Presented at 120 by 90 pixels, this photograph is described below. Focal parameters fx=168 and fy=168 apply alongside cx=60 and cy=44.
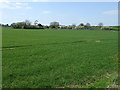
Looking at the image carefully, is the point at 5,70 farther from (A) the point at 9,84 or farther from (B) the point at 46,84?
(B) the point at 46,84

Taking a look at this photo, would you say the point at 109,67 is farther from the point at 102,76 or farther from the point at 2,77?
the point at 2,77

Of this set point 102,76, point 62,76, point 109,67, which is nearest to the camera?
point 62,76

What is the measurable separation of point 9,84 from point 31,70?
2.47 m

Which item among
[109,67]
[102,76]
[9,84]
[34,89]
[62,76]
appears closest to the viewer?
[34,89]

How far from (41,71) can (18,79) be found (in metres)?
1.79

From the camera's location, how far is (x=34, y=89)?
6801mm

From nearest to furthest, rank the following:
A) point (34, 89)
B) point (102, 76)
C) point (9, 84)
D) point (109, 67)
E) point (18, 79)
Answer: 1. point (34, 89)
2. point (9, 84)
3. point (18, 79)
4. point (102, 76)
5. point (109, 67)

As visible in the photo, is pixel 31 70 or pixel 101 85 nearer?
pixel 101 85

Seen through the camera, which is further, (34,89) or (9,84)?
(9,84)

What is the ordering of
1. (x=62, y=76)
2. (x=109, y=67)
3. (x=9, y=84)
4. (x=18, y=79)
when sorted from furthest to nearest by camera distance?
(x=109, y=67), (x=62, y=76), (x=18, y=79), (x=9, y=84)

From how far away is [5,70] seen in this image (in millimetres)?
9547

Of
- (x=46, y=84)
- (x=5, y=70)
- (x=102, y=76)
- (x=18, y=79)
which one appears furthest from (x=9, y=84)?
(x=102, y=76)

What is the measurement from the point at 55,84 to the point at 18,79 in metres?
1.90

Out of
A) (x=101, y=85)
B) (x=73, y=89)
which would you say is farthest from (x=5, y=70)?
(x=101, y=85)
